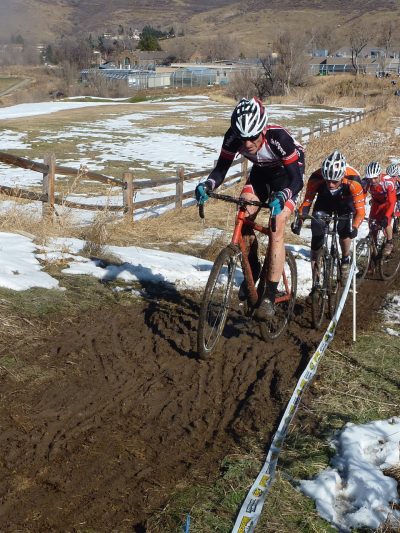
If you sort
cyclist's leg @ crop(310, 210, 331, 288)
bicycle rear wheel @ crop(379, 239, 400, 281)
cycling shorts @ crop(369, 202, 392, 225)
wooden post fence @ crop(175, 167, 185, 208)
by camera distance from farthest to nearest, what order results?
wooden post fence @ crop(175, 167, 185, 208)
bicycle rear wheel @ crop(379, 239, 400, 281)
cycling shorts @ crop(369, 202, 392, 225)
cyclist's leg @ crop(310, 210, 331, 288)

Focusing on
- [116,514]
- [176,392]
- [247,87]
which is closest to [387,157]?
[176,392]

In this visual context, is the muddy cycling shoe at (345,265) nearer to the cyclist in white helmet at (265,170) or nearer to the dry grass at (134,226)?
the cyclist in white helmet at (265,170)

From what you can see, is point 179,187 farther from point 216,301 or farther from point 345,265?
point 216,301

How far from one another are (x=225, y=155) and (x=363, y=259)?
11.9ft

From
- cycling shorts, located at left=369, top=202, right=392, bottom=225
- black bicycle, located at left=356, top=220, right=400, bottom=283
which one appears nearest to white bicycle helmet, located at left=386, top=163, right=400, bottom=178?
cycling shorts, located at left=369, top=202, right=392, bottom=225

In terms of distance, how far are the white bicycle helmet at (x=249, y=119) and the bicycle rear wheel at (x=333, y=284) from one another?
221 centimetres

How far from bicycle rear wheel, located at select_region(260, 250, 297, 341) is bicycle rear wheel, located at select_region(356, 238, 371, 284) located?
2.10 metres

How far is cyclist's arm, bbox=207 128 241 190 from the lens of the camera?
17.7ft

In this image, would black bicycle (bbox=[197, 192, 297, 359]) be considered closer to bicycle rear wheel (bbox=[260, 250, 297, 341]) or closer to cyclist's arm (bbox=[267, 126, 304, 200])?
bicycle rear wheel (bbox=[260, 250, 297, 341])

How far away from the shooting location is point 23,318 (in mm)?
5781

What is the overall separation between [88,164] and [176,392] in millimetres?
18384

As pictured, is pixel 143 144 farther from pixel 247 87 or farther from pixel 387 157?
pixel 247 87

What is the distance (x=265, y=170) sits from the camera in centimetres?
571

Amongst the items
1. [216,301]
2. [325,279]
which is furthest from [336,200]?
[216,301]
